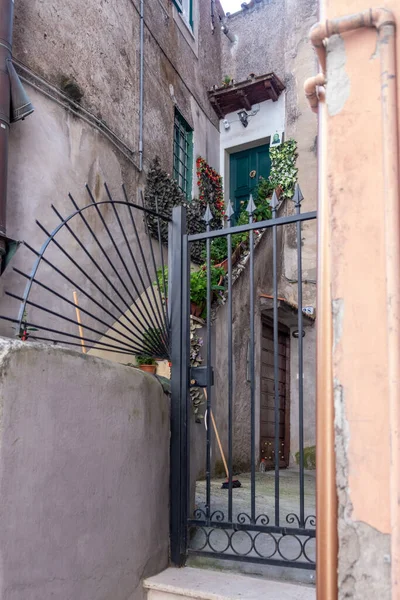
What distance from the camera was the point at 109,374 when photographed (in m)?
2.88

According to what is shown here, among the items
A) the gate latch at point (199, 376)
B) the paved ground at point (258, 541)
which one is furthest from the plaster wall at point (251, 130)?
the gate latch at point (199, 376)

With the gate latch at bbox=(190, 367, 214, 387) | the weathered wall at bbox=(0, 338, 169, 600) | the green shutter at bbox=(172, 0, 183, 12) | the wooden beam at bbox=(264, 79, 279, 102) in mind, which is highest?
the green shutter at bbox=(172, 0, 183, 12)

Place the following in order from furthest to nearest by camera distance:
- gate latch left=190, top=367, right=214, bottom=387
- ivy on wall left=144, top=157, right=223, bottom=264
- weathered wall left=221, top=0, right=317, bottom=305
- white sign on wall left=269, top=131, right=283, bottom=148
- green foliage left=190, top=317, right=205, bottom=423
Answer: white sign on wall left=269, top=131, right=283, bottom=148
weathered wall left=221, top=0, right=317, bottom=305
ivy on wall left=144, top=157, right=223, bottom=264
green foliage left=190, top=317, right=205, bottom=423
gate latch left=190, top=367, right=214, bottom=387

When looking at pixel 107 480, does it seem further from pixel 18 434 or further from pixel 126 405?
pixel 18 434

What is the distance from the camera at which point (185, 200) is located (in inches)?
386

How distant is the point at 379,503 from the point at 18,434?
135 centimetres

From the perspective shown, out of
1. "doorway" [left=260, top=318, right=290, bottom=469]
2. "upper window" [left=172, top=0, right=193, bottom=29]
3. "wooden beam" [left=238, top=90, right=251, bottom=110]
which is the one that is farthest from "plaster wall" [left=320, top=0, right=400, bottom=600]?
"wooden beam" [left=238, top=90, right=251, bottom=110]

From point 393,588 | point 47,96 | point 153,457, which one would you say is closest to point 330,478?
Result: point 393,588

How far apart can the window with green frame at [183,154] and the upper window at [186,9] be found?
2087mm

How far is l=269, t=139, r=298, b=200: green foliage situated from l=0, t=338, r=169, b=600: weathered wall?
25.1 feet

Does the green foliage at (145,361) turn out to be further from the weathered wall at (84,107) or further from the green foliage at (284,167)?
the green foliage at (284,167)

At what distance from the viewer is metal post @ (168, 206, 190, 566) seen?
3346 millimetres

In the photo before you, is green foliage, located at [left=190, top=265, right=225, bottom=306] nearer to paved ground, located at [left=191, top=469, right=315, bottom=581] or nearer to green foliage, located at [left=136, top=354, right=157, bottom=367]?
green foliage, located at [left=136, top=354, right=157, bottom=367]

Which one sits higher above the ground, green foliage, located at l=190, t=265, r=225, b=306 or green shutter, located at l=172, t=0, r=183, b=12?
green shutter, located at l=172, t=0, r=183, b=12
